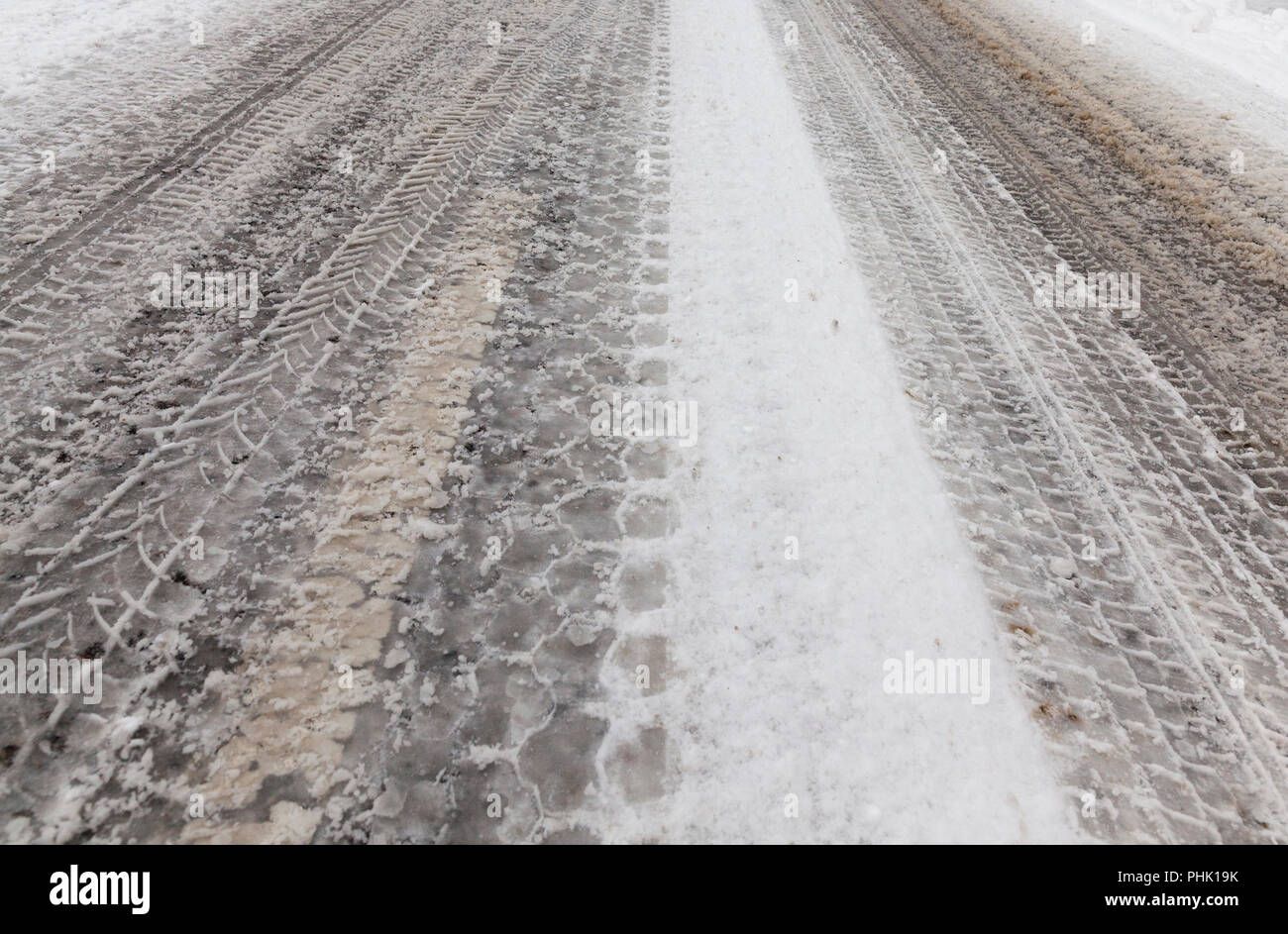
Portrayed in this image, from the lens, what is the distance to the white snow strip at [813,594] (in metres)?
2.26

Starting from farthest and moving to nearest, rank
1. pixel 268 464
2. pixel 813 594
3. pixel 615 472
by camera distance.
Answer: pixel 615 472 → pixel 268 464 → pixel 813 594

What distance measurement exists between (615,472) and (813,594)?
3.53ft

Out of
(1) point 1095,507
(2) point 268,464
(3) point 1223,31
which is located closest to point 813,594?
(1) point 1095,507

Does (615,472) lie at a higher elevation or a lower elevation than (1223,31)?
lower

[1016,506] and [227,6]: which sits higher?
[227,6]

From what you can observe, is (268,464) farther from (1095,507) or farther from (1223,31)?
(1223,31)

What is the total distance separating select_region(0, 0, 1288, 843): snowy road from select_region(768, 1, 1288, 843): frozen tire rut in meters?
0.02

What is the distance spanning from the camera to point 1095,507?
3320 mm

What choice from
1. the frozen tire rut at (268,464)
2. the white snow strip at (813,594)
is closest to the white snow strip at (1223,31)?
the white snow strip at (813,594)

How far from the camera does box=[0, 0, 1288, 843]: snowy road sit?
229 centimetres
